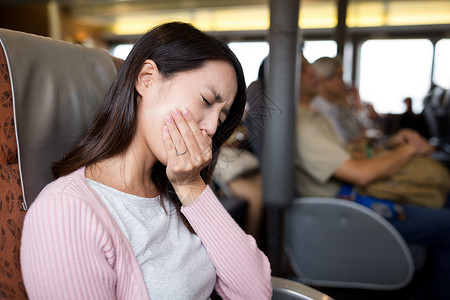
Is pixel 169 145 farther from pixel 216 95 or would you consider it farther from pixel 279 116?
pixel 279 116

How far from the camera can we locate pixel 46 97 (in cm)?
82

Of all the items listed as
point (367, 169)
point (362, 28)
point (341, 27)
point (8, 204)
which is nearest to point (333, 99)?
point (367, 169)

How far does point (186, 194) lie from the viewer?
0.87m

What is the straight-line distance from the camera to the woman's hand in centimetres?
78

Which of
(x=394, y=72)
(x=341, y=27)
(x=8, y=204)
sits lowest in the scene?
(x=394, y=72)

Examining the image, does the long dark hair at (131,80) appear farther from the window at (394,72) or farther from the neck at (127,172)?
the window at (394,72)

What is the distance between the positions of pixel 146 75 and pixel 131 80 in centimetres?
3

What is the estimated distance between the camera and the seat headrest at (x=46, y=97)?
2.52ft

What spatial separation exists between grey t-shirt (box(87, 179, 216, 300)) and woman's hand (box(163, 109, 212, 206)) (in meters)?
0.09

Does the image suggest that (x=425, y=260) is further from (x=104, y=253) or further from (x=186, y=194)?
(x=104, y=253)

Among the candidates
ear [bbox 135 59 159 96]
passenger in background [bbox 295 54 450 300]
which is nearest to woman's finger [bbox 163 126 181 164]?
ear [bbox 135 59 159 96]

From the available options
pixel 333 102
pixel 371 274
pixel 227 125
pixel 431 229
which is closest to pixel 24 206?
pixel 227 125

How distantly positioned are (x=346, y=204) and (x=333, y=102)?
1.57 meters

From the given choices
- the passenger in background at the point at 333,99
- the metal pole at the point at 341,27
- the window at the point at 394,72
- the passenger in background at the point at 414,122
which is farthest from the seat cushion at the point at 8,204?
the window at the point at 394,72
